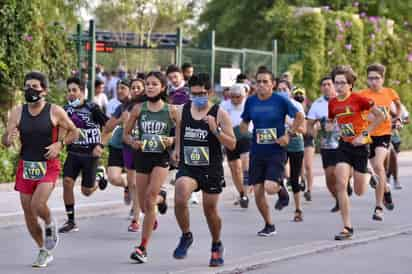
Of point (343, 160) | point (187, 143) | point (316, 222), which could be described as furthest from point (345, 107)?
point (187, 143)

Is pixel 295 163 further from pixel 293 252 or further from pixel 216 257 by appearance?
pixel 216 257

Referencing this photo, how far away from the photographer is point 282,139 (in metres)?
11.7

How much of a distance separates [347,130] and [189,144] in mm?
2891

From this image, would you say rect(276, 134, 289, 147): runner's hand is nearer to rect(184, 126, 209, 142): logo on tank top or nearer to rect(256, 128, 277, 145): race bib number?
rect(256, 128, 277, 145): race bib number

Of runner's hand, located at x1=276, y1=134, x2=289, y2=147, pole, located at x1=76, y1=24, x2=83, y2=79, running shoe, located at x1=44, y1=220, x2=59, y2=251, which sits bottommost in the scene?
running shoe, located at x1=44, y1=220, x2=59, y2=251

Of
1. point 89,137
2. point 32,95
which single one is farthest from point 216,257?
point 89,137

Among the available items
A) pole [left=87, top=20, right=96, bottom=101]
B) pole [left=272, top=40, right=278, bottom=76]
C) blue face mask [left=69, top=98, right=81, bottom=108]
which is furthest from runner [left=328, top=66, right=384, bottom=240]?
pole [left=272, top=40, right=278, bottom=76]

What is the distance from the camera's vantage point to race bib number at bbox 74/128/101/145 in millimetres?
12352

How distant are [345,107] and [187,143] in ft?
9.37

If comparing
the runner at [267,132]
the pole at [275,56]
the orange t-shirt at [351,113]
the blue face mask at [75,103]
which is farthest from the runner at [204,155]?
the pole at [275,56]

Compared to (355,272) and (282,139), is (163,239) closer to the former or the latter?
(282,139)

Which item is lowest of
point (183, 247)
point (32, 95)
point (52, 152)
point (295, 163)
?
point (183, 247)

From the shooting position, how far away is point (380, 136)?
545 inches

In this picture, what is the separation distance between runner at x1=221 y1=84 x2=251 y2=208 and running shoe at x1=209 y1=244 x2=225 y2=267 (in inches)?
204
